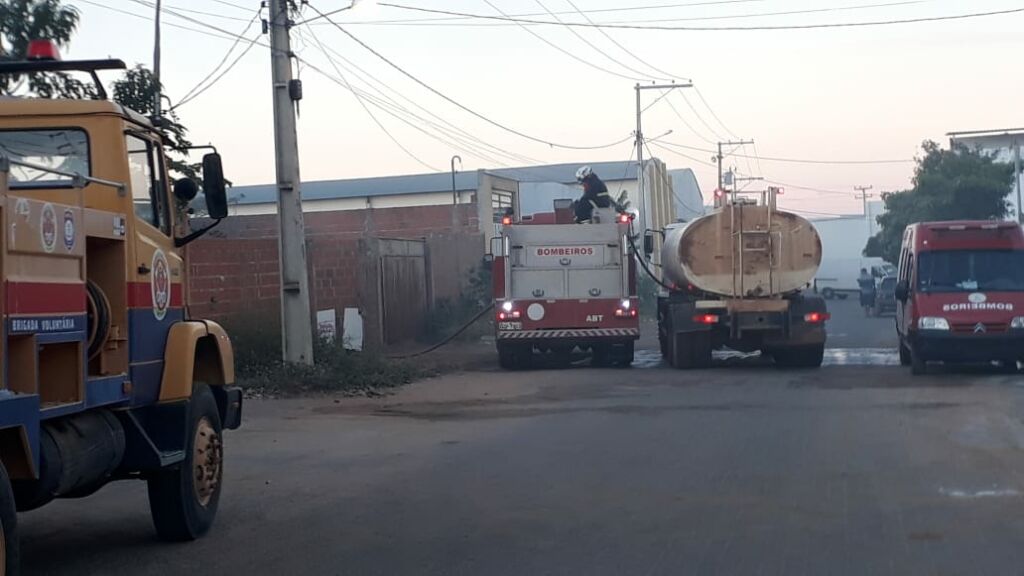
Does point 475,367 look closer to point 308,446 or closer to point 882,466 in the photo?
point 308,446

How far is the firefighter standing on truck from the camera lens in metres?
23.8

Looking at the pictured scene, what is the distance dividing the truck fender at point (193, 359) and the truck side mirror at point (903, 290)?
47.2 feet

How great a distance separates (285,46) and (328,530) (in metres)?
11.7

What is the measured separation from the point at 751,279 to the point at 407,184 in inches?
2102

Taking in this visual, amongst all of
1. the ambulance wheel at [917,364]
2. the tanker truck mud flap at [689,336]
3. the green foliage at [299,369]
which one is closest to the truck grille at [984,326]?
the ambulance wheel at [917,364]

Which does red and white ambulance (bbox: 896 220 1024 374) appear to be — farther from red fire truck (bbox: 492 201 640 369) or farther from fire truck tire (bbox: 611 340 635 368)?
fire truck tire (bbox: 611 340 635 368)

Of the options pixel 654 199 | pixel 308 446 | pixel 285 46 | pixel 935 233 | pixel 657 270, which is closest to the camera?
pixel 308 446

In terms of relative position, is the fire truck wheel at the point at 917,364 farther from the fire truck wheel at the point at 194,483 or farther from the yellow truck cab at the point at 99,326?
the fire truck wheel at the point at 194,483

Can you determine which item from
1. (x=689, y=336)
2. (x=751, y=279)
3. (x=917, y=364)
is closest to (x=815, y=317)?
(x=751, y=279)

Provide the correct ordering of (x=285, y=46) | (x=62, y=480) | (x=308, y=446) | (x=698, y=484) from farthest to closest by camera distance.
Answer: (x=285, y=46)
(x=308, y=446)
(x=698, y=484)
(x=62, y=480)

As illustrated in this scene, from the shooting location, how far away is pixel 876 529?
8.53 metres

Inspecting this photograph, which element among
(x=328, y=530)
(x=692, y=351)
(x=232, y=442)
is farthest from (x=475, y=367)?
(x=328, y=530)

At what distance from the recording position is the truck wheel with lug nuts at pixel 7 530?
5773mm

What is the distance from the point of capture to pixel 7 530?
5.82 m
